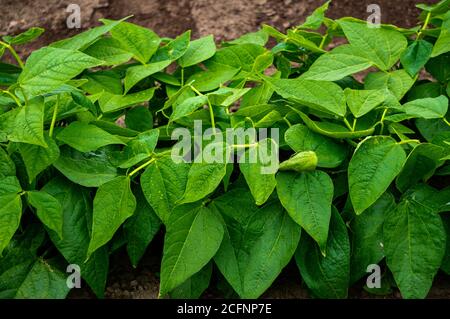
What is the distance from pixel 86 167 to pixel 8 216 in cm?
21

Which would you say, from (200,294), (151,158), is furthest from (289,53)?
(200,294)

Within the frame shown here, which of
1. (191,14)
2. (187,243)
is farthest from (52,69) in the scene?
(191,14)

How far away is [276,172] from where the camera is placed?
158 cm

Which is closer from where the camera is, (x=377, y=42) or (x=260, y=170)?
(x=260, y=170)

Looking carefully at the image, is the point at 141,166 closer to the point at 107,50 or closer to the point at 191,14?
the point at 107,50

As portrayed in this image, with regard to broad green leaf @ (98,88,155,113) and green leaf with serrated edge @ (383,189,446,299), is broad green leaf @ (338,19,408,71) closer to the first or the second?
green leaf with serrated edge @ (383,189,446,299)

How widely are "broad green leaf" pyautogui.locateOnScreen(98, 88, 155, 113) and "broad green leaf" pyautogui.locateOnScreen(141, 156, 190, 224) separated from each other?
28 centimetres

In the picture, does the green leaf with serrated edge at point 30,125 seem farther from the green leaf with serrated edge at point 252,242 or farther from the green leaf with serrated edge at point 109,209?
the green leaf with serrated edge at point 252,242

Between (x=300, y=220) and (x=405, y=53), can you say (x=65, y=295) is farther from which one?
(x=405, y=53)

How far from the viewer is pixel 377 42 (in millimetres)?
1893

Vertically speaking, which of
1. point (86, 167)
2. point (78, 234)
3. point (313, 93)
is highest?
point (313, 93)

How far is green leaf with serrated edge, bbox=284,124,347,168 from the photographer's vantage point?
160 cm

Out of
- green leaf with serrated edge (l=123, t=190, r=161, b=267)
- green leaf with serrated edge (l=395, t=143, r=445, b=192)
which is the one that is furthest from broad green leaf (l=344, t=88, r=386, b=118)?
green leaf with serrated edge (l=123, t=190, r=161, b=267)

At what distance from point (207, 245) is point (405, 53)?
30.0 inches
